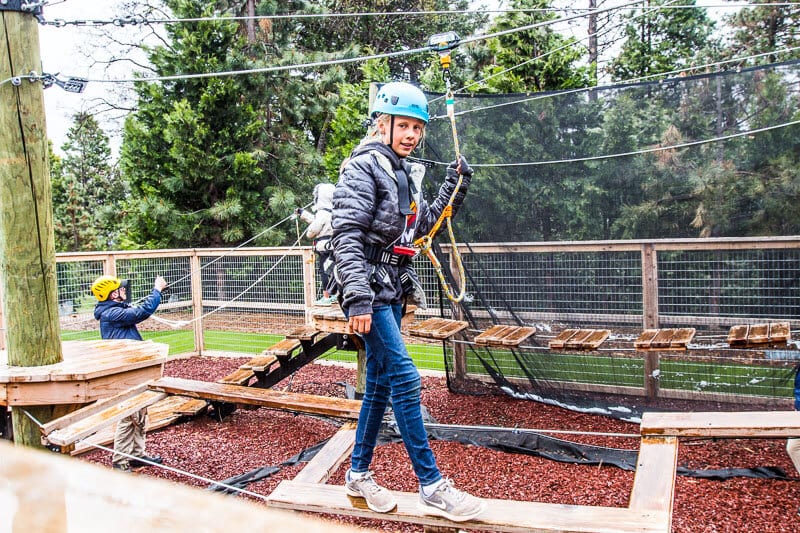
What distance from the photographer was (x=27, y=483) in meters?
0.75

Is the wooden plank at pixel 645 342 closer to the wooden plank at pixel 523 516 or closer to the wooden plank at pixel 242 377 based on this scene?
the wooden plank at pixel 523 516

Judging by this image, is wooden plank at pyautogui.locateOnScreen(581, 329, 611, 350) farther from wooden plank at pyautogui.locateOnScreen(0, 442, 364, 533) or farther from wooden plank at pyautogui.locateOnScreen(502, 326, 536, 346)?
wooden plank at pyautogui.locateOnScreen(0, 442, 364, 533)

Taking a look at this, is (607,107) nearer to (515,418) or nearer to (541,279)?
(541,279)

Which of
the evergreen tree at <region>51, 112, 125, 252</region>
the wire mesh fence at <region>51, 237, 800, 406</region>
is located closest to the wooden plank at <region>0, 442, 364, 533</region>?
the wire mesh fence at <region>51, 237, 800, 406</region>

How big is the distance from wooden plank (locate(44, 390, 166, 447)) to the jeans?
1766 millimetres

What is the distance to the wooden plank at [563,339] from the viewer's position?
4.30m

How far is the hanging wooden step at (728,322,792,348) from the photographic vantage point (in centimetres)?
374

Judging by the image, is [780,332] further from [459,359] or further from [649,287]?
[459,359]

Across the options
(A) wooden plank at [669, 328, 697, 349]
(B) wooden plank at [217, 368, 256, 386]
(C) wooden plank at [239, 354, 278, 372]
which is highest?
(A) wooden plank at [669, 328, 697, 349]

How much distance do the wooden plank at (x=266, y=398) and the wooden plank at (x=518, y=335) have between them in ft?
3.71

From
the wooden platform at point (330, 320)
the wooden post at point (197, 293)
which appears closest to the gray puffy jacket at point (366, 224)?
the wooden platform at point (330, 320)

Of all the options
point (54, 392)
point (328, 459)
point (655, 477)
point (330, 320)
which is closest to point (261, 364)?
point (330, 320)

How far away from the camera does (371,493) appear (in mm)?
2586

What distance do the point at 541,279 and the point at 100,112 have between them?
14.0 m
